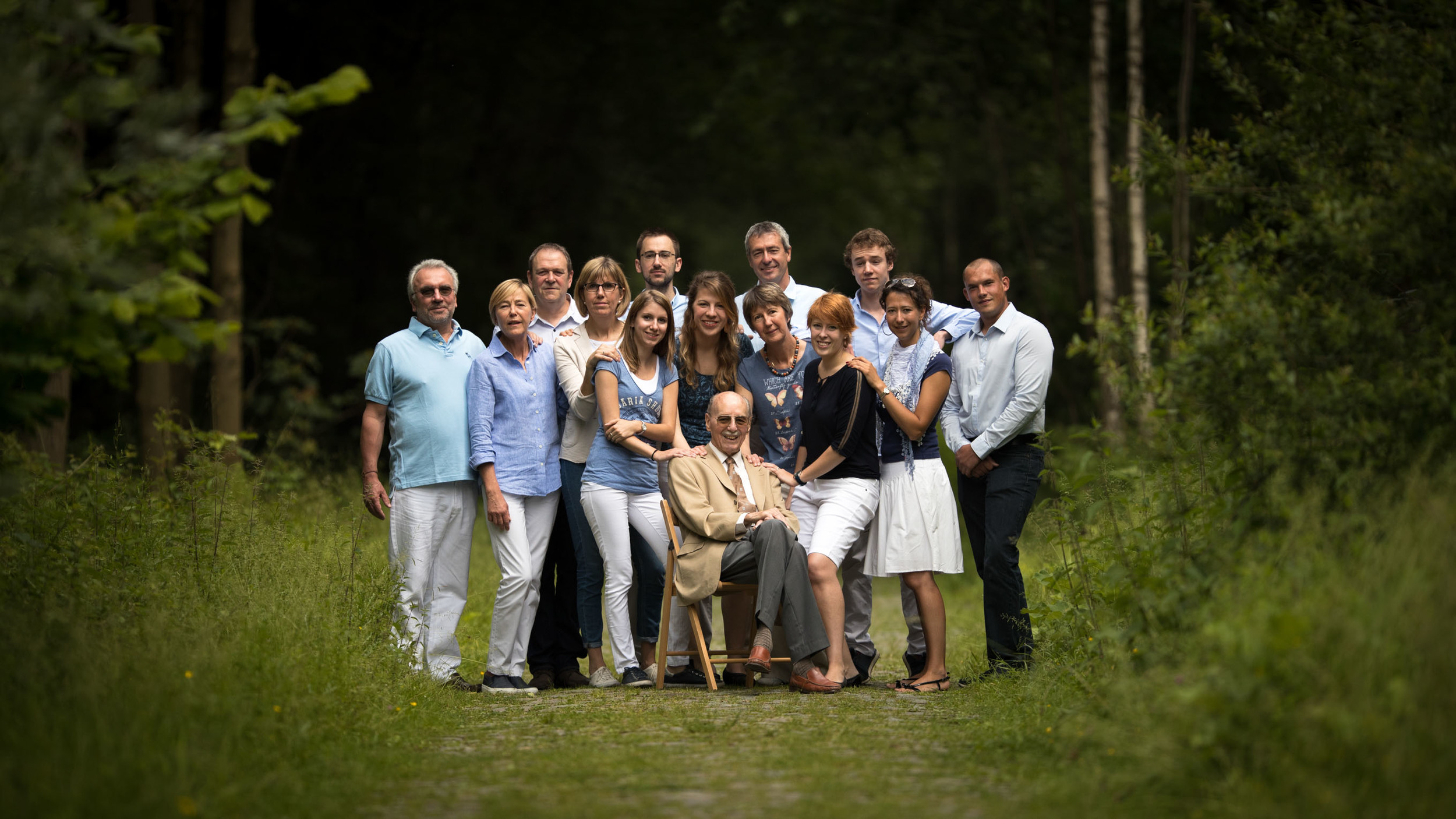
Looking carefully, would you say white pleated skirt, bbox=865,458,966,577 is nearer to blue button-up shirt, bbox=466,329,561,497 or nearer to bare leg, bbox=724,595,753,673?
bare leg, bbox=724,595,753,673

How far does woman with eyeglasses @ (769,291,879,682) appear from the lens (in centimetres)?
698

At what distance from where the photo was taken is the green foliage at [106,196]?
393 cm

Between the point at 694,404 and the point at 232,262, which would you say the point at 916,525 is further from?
the point at 232,262

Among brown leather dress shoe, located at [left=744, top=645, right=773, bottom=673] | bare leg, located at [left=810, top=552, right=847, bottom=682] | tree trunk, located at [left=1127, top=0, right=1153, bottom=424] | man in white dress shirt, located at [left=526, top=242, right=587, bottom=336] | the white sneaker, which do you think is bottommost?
the white sneaker

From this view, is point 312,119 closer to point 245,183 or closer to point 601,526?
point 601,526

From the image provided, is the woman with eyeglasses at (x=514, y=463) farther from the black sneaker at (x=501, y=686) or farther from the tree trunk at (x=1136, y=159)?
the tree trunk at (x=1136, y=159)

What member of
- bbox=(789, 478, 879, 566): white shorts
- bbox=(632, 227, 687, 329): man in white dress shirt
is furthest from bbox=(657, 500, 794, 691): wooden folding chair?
bbox=(632, 227, 687, 329): man in white dress shirt

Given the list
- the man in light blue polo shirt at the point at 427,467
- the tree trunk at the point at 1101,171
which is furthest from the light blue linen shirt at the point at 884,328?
the tree trunk at the point at 1101,171

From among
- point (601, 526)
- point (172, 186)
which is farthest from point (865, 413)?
point (172, 186)

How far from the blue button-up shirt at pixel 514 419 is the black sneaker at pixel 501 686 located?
3.16 ft

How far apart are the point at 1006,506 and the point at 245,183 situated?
412 cm

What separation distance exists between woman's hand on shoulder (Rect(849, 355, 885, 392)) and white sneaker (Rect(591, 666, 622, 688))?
2103 millimetres

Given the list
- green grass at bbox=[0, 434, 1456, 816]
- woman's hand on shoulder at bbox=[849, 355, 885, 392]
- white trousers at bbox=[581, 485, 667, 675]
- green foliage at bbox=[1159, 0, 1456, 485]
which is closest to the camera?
green grass at bbox=[0, 434, 1456, 816]

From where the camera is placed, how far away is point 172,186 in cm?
411
